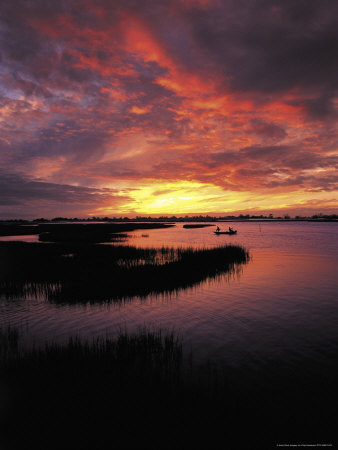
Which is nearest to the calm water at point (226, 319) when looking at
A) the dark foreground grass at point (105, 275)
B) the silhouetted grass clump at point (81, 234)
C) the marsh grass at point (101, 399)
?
the dark foreground grass at point (105, 275)

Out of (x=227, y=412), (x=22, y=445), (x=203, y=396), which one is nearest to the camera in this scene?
(x=22, y=445)

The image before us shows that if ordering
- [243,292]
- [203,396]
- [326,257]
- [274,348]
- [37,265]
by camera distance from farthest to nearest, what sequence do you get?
[326,257] < [37,265] < [243,292] < [274,348] < [203,396]

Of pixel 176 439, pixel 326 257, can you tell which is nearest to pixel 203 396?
pixel 176 439

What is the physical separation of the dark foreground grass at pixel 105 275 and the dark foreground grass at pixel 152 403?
8.39 meters

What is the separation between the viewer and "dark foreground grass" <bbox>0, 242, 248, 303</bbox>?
17.7 meters

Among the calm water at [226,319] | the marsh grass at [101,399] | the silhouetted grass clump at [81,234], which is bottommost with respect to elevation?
the calm water at [226,319]

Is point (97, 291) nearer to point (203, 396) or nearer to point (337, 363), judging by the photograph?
point (203, 396)

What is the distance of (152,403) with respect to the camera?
21.7 feet

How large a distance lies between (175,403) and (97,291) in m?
12.2

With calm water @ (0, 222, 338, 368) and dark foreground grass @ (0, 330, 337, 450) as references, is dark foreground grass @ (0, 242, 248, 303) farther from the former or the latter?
dark foreground grass @ (0, 330, 337, 450)

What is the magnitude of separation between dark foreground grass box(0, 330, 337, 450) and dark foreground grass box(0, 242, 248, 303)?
839cm

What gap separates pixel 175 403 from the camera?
6.65 meters

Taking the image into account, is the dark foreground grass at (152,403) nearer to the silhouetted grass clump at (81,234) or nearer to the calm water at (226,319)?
the calm water at (226,319)

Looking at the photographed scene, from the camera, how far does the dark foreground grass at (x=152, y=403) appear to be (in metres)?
5.69
